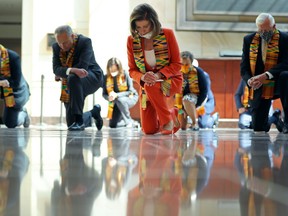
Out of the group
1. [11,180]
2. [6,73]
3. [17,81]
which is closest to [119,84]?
[17,81]

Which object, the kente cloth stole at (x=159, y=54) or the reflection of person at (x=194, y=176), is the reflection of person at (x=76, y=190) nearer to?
the reflection of person at (x=194, y=176)

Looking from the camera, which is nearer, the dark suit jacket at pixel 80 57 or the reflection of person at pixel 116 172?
the reflection of person at pixel 116 172

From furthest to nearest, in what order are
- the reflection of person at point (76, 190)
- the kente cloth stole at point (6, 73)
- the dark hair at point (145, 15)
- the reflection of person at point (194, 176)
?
the kente cloth stole at point (6, 73) < the dark hair at point (145, 15) < the reflection of person at point (194, 176) < the reflection of person at point (76, 190)

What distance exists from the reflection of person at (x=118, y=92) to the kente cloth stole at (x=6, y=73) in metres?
2.84

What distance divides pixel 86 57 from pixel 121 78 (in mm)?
4096

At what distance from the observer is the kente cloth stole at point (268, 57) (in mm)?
5883

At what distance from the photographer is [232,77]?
51.5ft

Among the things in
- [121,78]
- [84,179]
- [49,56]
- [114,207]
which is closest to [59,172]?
[84,179]

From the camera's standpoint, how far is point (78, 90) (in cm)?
620

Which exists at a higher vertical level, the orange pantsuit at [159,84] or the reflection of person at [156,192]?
the orange pantsuit at [159,84]

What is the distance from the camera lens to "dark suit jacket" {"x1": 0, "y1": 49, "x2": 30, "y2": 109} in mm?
7328

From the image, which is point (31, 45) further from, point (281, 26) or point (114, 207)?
point (114, 207)

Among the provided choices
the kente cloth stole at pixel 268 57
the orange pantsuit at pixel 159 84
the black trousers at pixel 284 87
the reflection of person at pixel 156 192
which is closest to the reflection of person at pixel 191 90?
the kente cloth stole at pixel 268 57

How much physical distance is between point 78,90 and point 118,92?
164 inches
